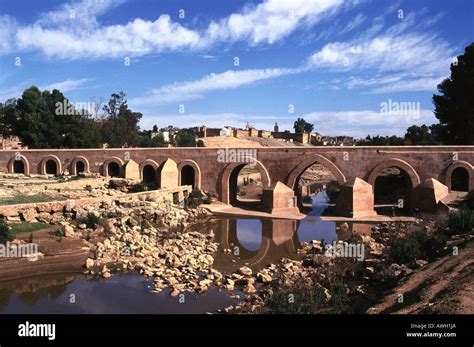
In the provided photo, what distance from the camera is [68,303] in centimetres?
989

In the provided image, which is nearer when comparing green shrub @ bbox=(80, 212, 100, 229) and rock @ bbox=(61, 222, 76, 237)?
rock @ bbox=(61, 222, 76, 237)

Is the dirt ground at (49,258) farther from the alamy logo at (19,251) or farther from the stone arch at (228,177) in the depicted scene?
the stone arch at (228,177)

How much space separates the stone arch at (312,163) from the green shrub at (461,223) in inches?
323

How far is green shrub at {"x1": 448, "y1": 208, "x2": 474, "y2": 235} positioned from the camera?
13328mm

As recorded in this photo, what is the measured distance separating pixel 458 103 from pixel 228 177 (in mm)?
16448

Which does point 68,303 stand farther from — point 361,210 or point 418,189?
point 418,189

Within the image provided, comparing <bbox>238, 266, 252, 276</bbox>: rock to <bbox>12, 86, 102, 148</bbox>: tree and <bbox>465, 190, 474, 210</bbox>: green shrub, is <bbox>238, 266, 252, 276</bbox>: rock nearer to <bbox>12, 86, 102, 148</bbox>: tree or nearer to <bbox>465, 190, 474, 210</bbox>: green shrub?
<bbox>465, 190, 474, 210</bbox>: green shrub

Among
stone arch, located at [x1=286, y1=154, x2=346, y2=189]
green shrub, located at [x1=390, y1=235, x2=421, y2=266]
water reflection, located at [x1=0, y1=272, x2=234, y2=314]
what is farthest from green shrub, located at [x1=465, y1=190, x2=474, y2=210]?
water reflection, located at [x1=0, y1=272, x2=234, y2=314]

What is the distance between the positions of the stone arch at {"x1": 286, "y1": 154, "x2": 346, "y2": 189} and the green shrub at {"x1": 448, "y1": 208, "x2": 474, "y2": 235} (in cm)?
820

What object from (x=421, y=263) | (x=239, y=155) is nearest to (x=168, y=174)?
(x=239, y=155)

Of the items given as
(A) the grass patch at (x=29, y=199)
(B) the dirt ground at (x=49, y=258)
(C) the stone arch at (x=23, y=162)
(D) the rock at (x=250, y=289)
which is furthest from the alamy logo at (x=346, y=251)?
(C) the stone arch at (x=23, y=162)

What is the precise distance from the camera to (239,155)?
76.9 feet
